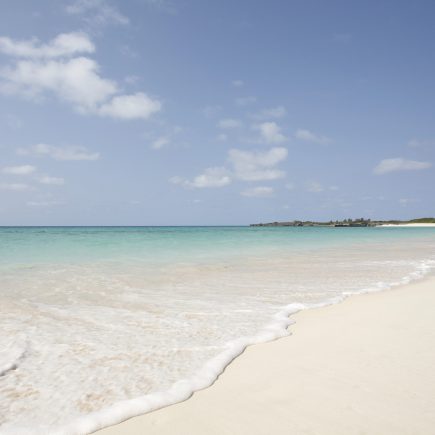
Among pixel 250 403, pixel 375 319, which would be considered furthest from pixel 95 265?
pixel 250 403

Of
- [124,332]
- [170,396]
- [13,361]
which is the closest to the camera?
[170,396]

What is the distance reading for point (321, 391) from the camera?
3.27m

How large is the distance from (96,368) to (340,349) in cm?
281

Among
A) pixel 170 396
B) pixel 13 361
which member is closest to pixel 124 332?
pixel 13 361

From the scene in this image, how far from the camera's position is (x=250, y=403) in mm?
3084

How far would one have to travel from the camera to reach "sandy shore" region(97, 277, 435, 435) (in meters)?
2.75

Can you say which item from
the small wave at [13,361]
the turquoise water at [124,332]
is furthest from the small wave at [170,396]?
the small wave at [13,361]

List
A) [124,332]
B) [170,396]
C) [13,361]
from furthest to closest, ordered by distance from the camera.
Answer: [124,332] → [13,361] → [170,396]

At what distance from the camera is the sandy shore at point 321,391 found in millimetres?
2752

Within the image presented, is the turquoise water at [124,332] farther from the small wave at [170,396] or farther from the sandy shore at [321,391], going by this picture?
the sandy shore at [321,391]

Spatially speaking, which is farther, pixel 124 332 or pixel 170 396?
pixel 124 332

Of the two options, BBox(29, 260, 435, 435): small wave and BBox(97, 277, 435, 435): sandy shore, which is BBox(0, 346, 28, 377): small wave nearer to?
BBox(29, 260, 435, 435): small wave

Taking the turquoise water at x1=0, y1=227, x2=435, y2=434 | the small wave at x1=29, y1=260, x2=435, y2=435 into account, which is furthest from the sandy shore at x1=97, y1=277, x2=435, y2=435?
the turquoise water at x1=0, y1=227, x2=435, y2=434

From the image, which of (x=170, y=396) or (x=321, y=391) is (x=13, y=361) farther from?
(x=321, y=391)
